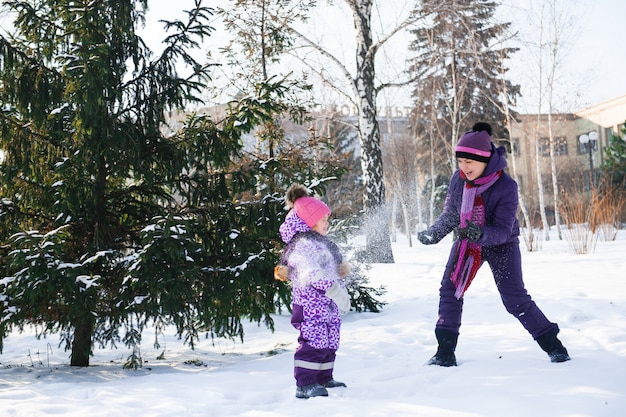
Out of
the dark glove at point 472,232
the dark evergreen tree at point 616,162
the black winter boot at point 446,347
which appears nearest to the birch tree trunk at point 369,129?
the black winter boot at point 446,347

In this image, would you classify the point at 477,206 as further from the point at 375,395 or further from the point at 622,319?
the point at 622,319

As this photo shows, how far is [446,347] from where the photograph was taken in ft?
14.6

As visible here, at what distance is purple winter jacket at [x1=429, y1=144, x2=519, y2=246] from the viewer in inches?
161

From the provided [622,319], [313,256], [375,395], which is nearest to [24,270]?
[313,256]

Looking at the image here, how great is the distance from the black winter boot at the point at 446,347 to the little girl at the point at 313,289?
80 centimetres

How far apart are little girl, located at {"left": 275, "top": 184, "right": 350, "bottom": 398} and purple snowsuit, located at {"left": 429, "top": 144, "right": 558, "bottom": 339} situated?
0.81 meters

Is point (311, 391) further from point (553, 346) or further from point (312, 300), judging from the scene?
point (553, 346)

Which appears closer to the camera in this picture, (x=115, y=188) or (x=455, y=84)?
(x=115, y=188)

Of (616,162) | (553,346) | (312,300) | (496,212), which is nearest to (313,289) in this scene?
(312,300)

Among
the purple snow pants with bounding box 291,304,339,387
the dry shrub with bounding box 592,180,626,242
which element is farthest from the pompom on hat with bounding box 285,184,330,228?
the dry shrub with bounding box 592,180,626,242

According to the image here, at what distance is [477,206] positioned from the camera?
4.28 m

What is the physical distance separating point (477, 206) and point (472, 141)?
46 centimetres

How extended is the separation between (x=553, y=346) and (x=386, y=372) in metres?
1.22

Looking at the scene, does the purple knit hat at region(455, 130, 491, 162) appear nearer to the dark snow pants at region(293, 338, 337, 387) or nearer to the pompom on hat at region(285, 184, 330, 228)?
the pompom on hat at region(285, 184, 330, 228)
